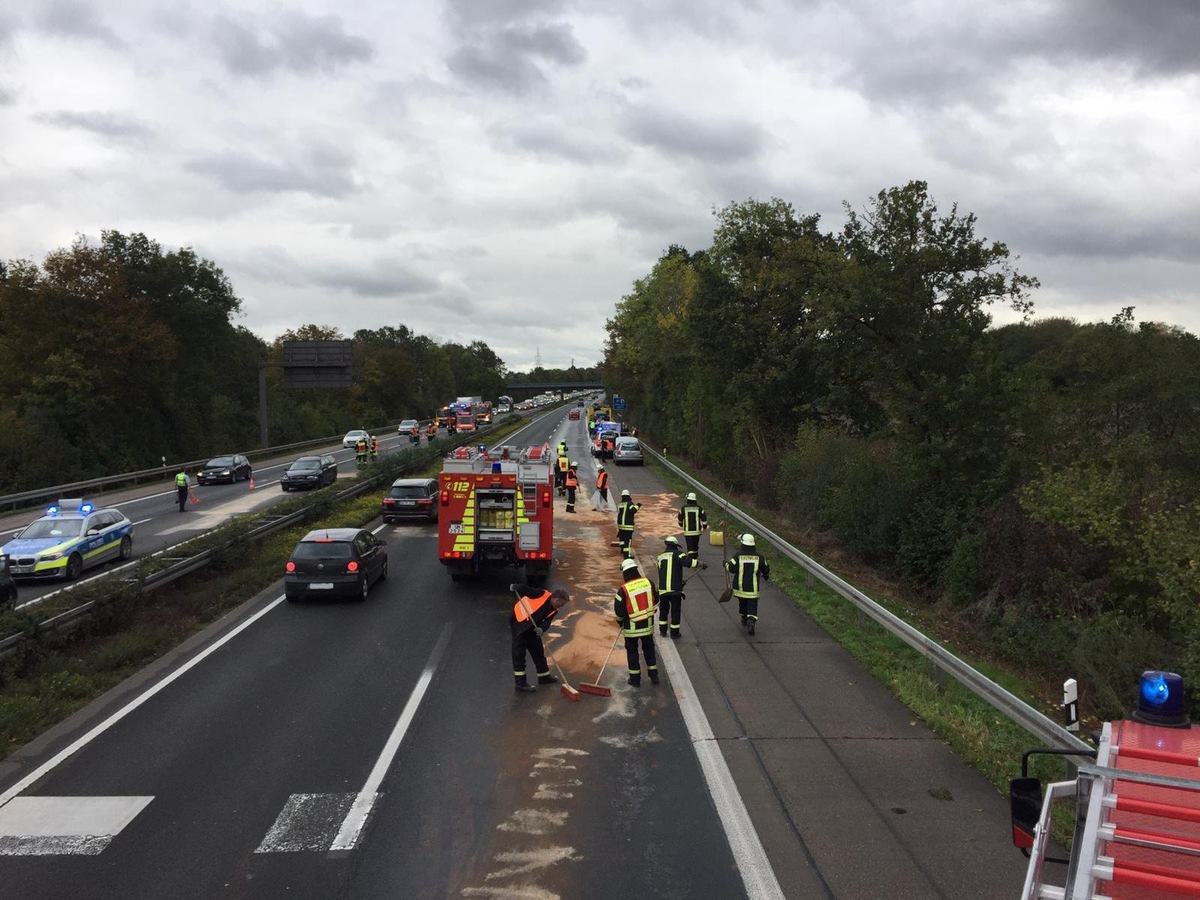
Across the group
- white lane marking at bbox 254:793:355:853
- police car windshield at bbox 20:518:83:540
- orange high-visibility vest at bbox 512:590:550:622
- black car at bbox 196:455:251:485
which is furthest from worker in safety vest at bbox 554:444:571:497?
white lane marking at bbox 254:793:355:853

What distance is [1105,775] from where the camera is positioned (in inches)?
141

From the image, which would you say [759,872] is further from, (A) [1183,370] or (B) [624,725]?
(A) [1183,370]

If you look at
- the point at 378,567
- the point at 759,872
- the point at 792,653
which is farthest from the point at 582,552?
the point at 759,872

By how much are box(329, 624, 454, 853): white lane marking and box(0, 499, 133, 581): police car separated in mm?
11265

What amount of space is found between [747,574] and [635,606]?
3.06 m

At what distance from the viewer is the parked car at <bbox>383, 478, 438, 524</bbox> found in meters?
26.1

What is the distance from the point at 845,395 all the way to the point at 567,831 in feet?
56.2

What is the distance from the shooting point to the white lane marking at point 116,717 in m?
7.87

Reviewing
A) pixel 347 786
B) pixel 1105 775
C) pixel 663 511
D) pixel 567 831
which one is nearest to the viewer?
pixel 1105 775

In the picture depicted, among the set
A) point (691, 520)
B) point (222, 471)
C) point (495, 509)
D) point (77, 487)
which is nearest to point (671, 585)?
point (495, 509)

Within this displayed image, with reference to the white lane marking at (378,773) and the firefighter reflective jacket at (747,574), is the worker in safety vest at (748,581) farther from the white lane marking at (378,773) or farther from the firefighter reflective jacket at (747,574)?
the white lane marking at (378,773)

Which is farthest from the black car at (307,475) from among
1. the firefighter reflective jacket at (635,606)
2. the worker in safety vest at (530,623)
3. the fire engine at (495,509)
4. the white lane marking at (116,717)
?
the firefighter reflective jacket at (635,606)

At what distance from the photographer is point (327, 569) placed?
50.9 ft

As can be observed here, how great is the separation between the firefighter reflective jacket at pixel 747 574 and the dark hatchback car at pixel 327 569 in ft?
23.1
